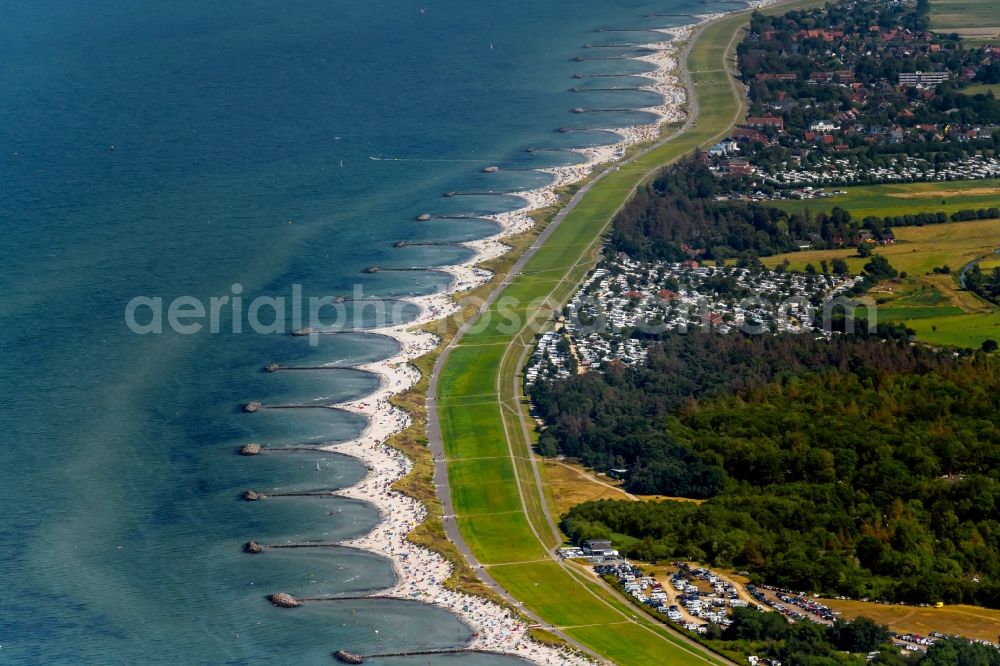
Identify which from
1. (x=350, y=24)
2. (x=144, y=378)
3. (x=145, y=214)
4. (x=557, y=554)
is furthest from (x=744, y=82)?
(x=557, y=554)

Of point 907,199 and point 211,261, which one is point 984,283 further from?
point 211,261

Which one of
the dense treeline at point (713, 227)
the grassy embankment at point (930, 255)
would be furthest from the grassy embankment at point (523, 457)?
the grassy embankment at point (930, 255)

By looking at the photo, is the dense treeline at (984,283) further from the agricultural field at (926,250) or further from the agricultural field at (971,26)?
the agricultural field at (971,26)

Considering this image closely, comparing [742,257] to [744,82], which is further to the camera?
[744,82]

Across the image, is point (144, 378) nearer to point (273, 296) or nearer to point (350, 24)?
point (273, 296)

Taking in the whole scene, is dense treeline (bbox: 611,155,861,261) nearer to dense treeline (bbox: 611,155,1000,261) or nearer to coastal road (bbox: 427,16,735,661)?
dense treeline (bbox: 611,155,1000,261)

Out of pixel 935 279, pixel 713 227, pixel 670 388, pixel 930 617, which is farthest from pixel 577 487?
pixel 713 227

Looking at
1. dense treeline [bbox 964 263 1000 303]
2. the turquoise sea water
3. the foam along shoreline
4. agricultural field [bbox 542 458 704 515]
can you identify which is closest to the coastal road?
agricultural field [bbox 542 458 704 515]
